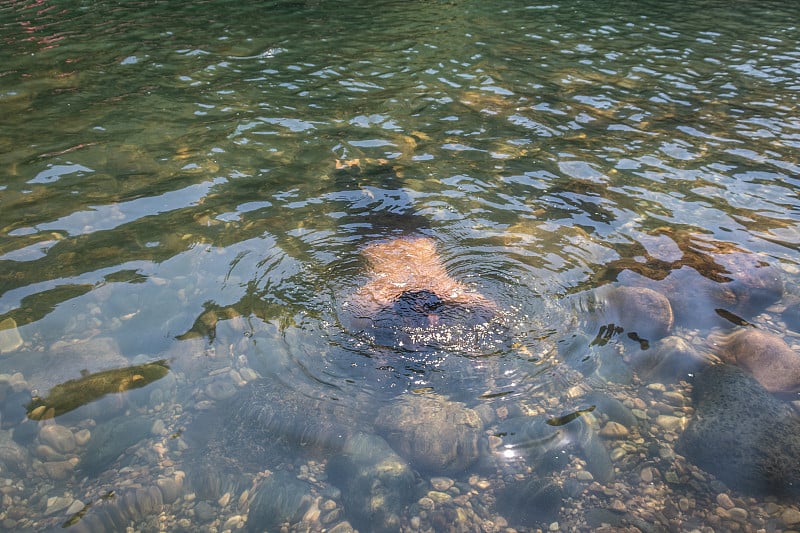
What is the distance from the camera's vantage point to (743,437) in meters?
4.17

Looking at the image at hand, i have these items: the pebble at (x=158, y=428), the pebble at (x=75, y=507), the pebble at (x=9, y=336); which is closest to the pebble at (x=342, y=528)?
the pebble at (x=158, y=428)

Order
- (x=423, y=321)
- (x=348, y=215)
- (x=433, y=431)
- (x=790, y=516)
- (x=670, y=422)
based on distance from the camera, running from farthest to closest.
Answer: (x=348, y=215) < (x=423, y=321) < (x=670, y=422) < (x=433, y=431) < (x=790, y=516)

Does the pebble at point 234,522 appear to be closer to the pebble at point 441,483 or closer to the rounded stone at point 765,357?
the pebble at point 441,483

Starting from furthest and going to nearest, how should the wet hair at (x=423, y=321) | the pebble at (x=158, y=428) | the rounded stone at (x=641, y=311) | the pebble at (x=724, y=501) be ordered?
the rounded stone at (x=641, y=311) → the wet hair at (x=423, y=321) → the pebble at (x=158, y=428) → the pebble at (x=724, y=501)

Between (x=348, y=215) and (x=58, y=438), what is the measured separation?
3589 mm

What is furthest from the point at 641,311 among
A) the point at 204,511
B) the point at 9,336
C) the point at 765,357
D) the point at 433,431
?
the point at 9,336

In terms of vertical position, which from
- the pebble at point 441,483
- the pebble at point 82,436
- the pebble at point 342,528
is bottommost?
the pebble at point 441,483

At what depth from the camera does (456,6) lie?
619 inches

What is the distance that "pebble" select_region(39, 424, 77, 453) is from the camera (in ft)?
13.4

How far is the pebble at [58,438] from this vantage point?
13.4 feet

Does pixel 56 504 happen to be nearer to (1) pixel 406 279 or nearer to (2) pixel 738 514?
(1) pixel 406 279

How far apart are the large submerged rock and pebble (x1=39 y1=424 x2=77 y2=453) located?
4.39m

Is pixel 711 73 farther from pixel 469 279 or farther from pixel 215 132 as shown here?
pixel 215 132

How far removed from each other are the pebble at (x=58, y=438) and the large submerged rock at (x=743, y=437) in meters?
4.39
